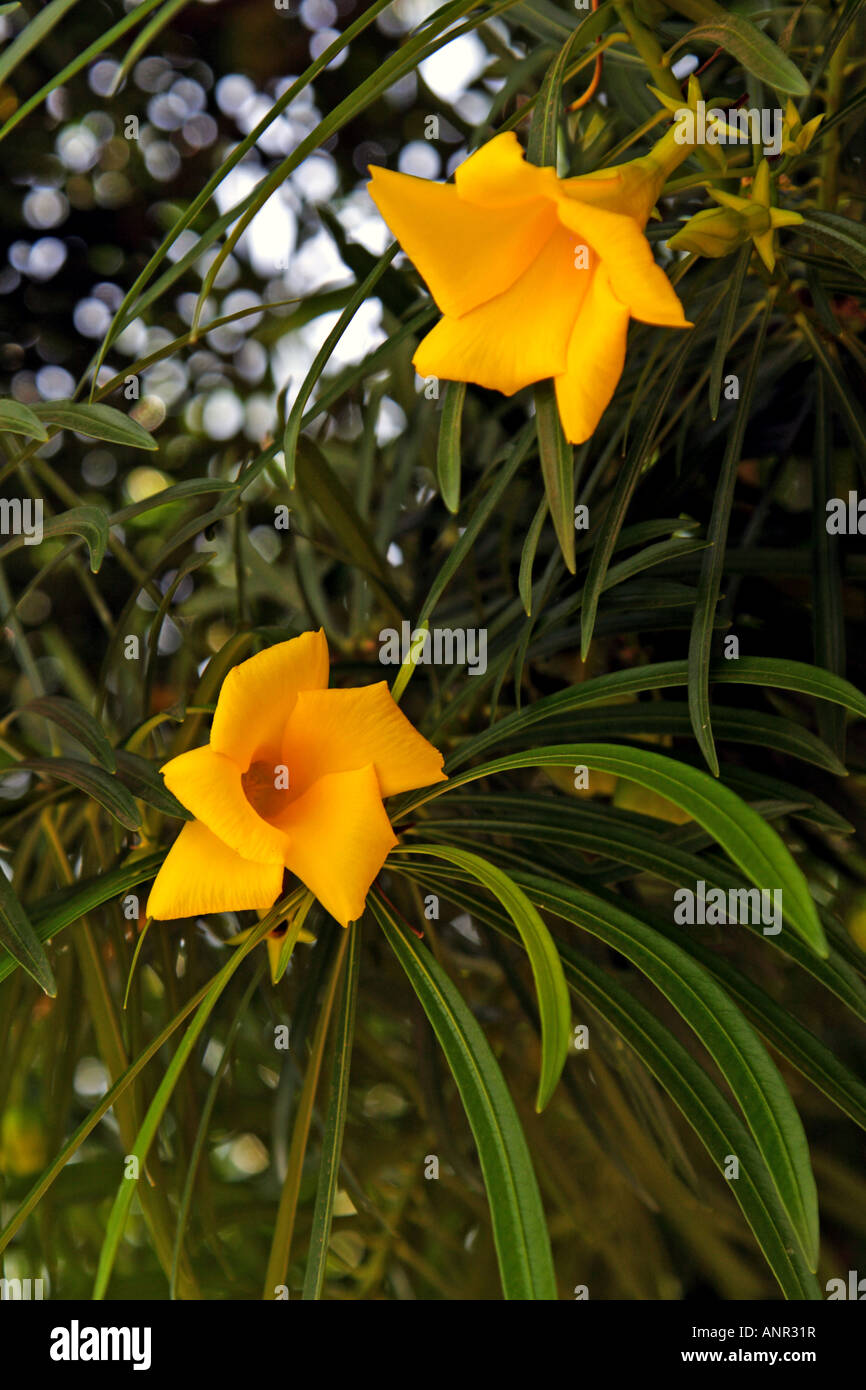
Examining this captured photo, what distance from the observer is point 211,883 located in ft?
1.43

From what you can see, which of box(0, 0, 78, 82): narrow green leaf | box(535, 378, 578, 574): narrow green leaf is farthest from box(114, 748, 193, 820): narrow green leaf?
box(0, 0, 78, 82): narrow green leaf

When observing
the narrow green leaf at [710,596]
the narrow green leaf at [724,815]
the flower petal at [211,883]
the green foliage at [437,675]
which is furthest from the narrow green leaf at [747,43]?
the flower petal at [211,883]

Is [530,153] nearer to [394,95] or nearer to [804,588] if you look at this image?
[804,588]

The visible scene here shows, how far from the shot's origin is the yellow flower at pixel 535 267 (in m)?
0.37

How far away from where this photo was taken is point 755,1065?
38 cm

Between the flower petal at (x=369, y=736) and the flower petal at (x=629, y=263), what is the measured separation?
7.5 inches

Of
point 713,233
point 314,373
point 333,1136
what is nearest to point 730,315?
point 713,233

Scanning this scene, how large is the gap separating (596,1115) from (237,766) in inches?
16.7

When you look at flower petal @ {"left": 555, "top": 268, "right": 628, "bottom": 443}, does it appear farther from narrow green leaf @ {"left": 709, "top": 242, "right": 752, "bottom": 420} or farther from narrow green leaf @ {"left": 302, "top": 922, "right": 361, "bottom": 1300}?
narrow green leaf @ {"left": 302, "top": 922, "right": 361, "bottom": 1300}

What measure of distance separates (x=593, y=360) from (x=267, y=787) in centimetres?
24

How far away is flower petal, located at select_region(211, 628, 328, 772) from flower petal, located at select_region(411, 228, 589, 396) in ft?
0.44

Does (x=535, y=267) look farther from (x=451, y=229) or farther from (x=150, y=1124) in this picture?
(x=150, y=1124)

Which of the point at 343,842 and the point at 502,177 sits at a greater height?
the point at 502,177
